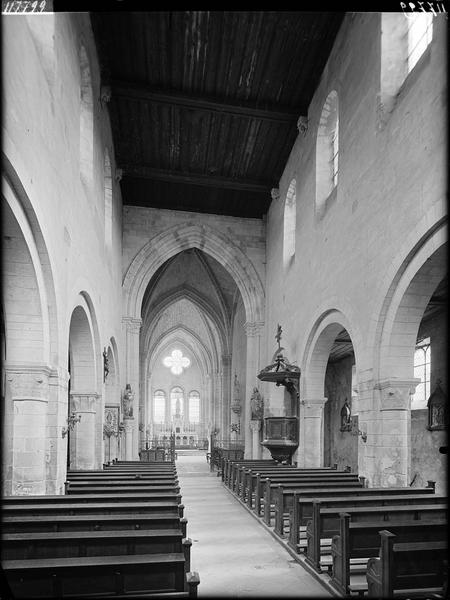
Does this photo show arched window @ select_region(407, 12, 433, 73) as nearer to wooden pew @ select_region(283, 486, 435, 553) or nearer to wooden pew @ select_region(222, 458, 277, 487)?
wooden pew @ select_region(283, 486, 435, 553)

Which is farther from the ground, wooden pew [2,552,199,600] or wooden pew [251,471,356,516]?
wooden pew [2,552,199,600]

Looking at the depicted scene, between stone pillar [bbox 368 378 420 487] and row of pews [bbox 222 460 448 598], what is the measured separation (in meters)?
0.55

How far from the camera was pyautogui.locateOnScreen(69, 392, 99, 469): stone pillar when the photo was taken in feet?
41.9

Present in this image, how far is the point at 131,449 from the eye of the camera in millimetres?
19859

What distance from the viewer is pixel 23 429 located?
25.4ft

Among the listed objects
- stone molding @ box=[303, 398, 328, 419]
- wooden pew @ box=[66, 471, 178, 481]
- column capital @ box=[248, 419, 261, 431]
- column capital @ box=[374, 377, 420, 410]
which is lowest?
column capital @ box=[248, 419, 261, 431]

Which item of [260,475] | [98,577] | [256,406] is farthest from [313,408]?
[98,577]

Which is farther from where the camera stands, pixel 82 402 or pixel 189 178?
pixel 189 178

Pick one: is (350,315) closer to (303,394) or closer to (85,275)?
(303,394)

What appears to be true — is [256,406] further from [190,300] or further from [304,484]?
[190,300]

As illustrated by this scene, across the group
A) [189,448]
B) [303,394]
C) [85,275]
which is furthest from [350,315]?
[189,448]

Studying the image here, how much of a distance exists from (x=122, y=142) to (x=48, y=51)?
9329 mm

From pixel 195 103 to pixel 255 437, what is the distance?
1194 centimetres

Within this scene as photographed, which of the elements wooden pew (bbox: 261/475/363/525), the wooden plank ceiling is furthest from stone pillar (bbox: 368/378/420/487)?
the wooden plank ceiling
